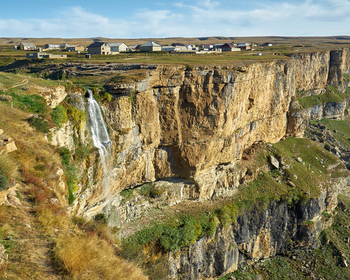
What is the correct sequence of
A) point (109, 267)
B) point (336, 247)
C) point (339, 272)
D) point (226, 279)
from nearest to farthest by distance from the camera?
1. point (109, 267)
2. point (226, 279)
3. point (339, 272)
4. point (336, 247)

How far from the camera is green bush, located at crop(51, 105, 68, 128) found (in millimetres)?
16781

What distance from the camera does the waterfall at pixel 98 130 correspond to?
19578mm

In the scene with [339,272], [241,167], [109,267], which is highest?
[109,267]

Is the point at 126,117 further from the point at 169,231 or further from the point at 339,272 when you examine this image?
the point at 339,272

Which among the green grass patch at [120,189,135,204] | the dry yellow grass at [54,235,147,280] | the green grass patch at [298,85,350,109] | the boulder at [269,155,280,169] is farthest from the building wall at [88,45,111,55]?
the dry yellow grass at [54,235,147,280]

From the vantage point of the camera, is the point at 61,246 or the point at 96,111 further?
the point at 96,111

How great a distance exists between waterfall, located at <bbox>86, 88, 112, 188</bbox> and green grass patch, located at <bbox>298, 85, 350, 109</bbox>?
5371 cm

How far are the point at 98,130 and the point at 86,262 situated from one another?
13.2 m

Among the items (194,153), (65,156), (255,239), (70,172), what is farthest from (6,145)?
(255,239)

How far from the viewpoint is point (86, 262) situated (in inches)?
316

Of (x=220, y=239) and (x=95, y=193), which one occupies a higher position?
(x=95, y=193)

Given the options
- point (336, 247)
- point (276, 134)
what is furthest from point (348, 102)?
point (336, 247)

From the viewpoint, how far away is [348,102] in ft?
233

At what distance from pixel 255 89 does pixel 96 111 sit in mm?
20740
